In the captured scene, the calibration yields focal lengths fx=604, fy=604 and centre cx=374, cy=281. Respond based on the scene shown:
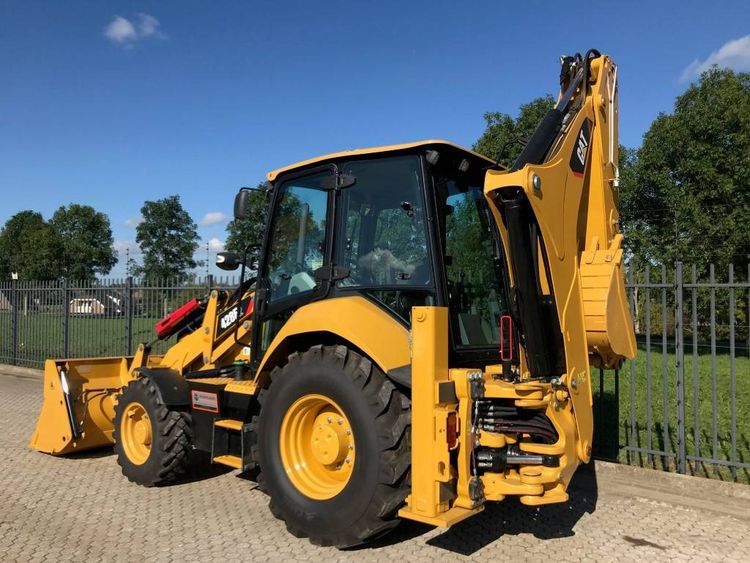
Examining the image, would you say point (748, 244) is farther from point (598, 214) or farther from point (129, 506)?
point (129, 506)

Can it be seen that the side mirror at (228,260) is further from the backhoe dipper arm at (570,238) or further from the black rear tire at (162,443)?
the backhoe dipper arm at (570,238)

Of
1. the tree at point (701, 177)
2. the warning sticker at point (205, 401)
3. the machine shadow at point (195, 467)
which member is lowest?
the machine shadow at point (195, 467)

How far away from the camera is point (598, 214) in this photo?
14.3ft

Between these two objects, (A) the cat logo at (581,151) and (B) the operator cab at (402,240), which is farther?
(A) the cat logo at (581,151)

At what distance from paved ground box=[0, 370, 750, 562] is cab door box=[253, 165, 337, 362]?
51.5 inches

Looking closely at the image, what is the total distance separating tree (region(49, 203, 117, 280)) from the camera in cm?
6443

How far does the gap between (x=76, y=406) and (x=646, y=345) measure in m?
5.60

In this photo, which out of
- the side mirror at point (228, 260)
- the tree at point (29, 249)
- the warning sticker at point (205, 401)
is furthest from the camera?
the tree at point (29, 249)

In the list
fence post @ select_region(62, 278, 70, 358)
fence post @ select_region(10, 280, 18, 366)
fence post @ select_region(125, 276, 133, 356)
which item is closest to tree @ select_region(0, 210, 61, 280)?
fence post @ select_region(10, 280, 18, 366)

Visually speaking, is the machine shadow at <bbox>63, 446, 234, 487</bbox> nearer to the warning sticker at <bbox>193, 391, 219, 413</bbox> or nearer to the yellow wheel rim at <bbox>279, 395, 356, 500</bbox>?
the warning sticker at <bbox>193, 391, 219, 413</bbox>

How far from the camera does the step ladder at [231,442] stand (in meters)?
4.38

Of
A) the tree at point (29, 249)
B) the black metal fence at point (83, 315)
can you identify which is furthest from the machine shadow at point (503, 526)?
the tree at point (29, 249)

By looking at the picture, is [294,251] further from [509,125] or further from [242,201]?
[509,125]

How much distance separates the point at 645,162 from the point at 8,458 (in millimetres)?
15771
